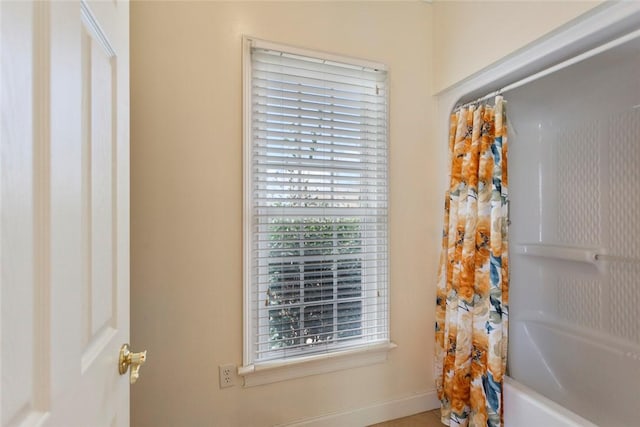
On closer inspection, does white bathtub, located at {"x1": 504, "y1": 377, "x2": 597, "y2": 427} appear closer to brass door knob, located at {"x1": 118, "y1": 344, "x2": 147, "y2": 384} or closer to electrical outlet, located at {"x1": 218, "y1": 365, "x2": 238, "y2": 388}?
electrical outlet, located at {"x1": 218, "y1": 365, "x2": 238, "y2": 388}

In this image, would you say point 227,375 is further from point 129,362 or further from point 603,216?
point 603,216

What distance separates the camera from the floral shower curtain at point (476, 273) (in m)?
1.50

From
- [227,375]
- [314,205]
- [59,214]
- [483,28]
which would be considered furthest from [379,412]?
[483,28]

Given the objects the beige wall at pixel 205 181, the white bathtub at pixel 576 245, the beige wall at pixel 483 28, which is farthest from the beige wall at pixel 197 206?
the white bathtub at pixel 576 245

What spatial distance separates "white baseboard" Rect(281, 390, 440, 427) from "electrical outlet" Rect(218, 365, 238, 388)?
383 mm

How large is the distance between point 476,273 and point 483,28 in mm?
1268

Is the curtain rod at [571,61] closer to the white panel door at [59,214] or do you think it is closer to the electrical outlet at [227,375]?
the white panel door at [59,214]

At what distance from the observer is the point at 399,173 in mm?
1877

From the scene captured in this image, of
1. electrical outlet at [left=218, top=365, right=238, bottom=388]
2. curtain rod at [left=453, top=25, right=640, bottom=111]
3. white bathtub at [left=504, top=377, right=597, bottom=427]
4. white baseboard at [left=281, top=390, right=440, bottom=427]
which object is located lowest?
white baseboard at [left=281, top=390, right=440, bottom=427]

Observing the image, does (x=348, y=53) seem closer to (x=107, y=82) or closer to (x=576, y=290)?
(x=107, y=82)

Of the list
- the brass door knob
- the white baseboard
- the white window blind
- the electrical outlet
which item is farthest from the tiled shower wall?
the brass door knob

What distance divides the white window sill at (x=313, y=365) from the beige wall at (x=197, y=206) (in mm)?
46

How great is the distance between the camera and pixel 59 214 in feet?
1.57

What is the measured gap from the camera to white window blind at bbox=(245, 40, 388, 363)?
1.58 metres
